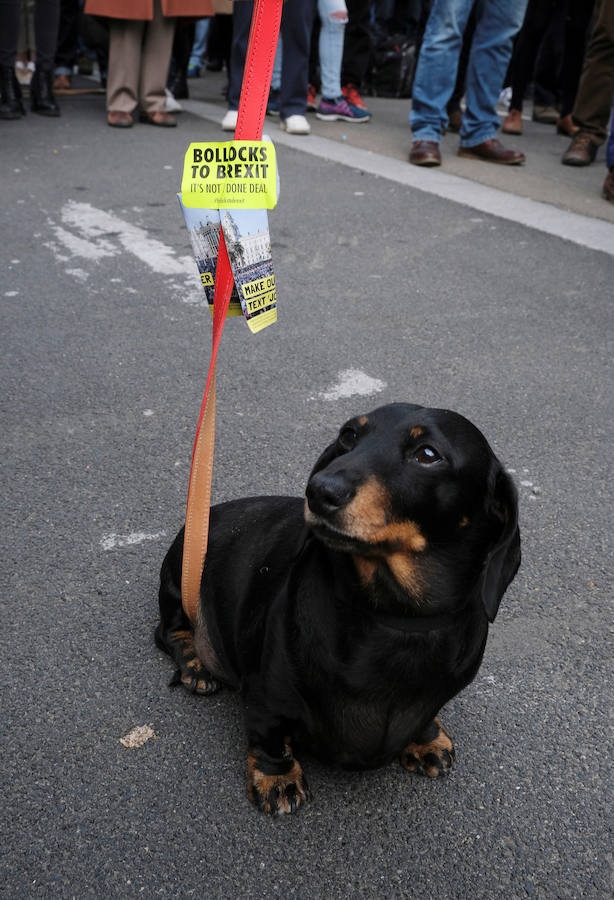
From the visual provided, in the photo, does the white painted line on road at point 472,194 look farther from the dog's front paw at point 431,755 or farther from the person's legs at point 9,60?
the dog's front paw at point 431,755

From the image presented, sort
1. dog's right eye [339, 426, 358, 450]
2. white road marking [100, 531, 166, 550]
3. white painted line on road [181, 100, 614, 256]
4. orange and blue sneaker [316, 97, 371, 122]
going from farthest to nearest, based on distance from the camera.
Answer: orange and blue sneaker [316, 97, 371, 122]
white painted line on road [181, 100, 614, 256]
white road marking [100, 531, 166, 550]
dog's right eye [339, 426, 358, 450]

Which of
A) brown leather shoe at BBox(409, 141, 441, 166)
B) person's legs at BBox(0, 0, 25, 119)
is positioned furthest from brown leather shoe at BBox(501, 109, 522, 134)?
person's legs at BBox(0, 0, 25, 119)

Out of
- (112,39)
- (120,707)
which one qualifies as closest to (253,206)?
(120,707)

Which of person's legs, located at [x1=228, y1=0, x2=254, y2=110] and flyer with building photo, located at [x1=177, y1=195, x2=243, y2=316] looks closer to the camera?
flyer with building photo, located at [x1=177, y1=195, x2=243, y2=316]

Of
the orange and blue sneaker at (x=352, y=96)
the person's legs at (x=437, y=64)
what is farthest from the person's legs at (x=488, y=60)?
the orange and blue sneaker at (x=352, y=96)

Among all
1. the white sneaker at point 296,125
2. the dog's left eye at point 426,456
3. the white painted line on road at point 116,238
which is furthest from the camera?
the white sneaker at point 296,125

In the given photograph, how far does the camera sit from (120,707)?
2127 mm

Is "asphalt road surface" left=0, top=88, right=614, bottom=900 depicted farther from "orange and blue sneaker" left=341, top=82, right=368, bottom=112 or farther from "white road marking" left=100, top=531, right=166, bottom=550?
"orange and blue sneaker" left=341, top=82, right=368, bottom=112

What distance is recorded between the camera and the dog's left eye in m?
1.75

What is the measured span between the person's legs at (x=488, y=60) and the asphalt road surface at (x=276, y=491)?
5.12 ft

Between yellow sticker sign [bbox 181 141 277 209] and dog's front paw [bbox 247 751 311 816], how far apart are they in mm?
1205

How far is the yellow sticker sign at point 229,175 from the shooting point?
179 cm

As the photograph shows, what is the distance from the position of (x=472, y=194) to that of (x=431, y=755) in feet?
16.6

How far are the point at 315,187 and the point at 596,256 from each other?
7.02 feet
